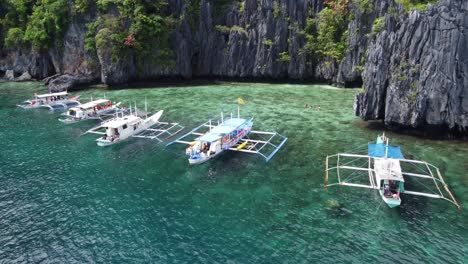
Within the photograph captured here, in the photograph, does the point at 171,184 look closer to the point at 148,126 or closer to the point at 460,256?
the point at 148,126

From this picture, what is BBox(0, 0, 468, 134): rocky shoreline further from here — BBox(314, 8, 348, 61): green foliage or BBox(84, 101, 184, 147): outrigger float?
BBox(84, 101, 184, 147): outrigger float

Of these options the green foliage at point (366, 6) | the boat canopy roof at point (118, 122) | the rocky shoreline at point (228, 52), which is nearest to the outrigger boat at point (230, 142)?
the boat canopy roof at point (118, 122)

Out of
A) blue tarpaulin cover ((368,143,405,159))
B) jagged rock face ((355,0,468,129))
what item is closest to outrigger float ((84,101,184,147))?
blue tarpaulin cover ((368,143,405,159))

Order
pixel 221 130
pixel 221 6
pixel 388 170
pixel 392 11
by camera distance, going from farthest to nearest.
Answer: pixel 221 6 < pixel 392 11 < pixel 221 130 < pixel 388 170

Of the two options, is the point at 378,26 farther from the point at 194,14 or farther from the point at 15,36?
the point at 15,36

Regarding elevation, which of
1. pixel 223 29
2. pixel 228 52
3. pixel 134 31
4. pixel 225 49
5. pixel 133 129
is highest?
pixel 223 29

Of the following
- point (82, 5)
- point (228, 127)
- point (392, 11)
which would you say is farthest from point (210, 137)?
point (82, 5)

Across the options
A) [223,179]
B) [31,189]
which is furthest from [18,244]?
[223,179]
